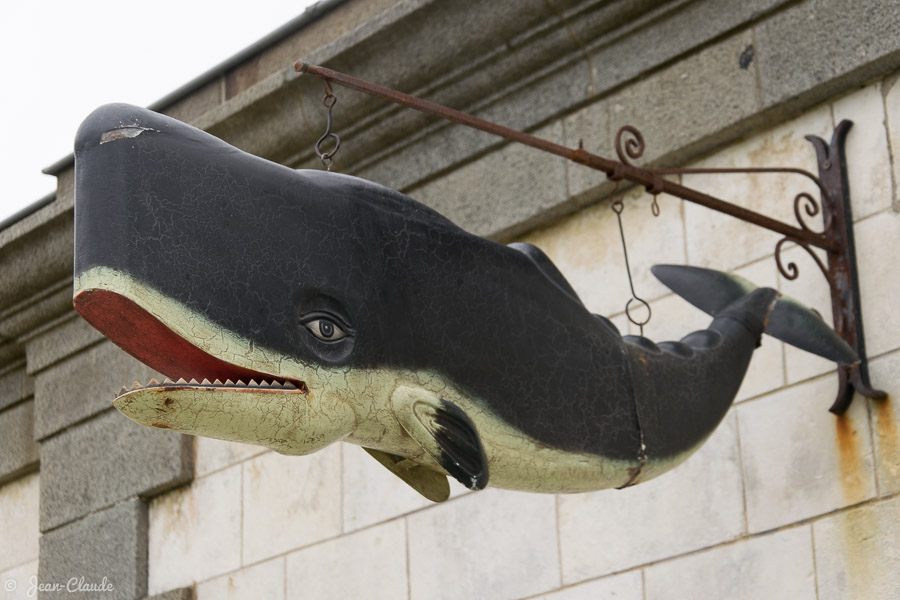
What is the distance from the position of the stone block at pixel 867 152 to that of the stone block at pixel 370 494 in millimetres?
1778

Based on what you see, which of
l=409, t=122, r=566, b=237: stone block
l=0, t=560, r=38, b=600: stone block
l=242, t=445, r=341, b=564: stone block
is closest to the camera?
l=409, t=122, r=566, b=237: stone block

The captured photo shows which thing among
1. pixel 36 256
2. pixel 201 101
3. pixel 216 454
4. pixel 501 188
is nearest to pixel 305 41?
pixel 201 101

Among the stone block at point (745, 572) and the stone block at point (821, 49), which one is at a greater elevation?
the stone block at point (821, 49)

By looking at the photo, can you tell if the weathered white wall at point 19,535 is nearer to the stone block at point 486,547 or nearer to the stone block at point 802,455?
the stone block at point 486,547

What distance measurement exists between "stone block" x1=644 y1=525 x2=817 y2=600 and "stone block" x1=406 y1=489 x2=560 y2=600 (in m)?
0.44

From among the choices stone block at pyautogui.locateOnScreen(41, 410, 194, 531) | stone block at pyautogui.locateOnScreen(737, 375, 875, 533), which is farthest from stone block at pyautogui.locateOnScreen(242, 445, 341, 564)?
stone block at pyautogui.locateOnScreen(737, 375, 875, 533)

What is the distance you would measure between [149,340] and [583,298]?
2.41 m

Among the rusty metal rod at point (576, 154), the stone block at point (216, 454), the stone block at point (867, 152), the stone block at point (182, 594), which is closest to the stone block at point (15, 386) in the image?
the stone block at point (216, 454)

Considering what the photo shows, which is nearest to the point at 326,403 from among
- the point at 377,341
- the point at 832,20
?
the point at 377,341

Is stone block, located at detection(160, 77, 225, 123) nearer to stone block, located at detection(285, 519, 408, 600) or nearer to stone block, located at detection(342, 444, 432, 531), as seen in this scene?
stone block, located at detection(342, 444, 432, 531)

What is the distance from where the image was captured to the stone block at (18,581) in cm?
656

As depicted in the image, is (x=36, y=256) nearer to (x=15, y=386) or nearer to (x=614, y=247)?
(x=15, y=386)

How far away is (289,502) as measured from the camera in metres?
5.53

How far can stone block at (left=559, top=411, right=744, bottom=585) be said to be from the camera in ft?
14.1
